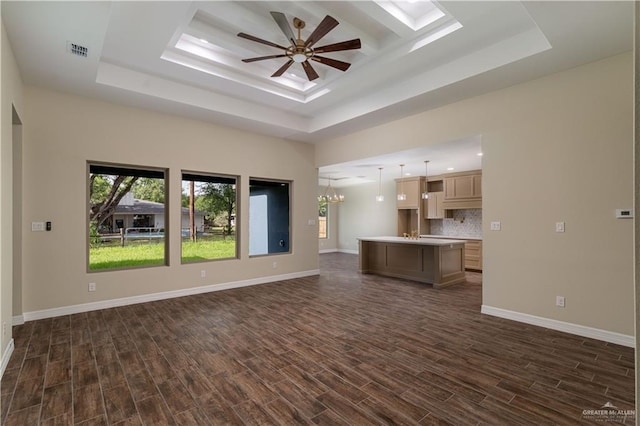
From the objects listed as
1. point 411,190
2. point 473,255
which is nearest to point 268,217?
point 411,190

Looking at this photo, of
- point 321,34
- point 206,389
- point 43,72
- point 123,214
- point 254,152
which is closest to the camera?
point 206,389

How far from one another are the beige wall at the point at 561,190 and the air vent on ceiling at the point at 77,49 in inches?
190

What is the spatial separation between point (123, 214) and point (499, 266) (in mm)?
5856

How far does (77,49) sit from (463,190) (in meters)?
8.42

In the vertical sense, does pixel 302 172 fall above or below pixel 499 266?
above

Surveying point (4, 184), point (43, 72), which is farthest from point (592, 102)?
A: point (43, 72)

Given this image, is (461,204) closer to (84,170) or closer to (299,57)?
(299,57)

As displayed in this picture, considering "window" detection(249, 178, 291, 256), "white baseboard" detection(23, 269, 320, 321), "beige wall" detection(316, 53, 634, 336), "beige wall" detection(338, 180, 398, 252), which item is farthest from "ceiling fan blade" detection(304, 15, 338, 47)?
"beige wall" detection(338, 180, 398, 252)

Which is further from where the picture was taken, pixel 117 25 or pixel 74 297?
pixel 74 297

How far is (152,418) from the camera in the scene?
2.03 m

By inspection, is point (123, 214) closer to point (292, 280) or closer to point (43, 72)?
point (43, 72)

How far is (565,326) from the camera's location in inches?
141

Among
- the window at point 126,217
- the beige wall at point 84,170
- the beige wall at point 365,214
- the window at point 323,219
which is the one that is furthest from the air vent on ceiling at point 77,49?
the window at point 323,219

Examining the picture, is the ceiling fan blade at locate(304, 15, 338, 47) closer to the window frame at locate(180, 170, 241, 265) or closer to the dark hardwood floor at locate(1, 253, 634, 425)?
the dark hardwood floor at locate(1, 253, 634, 425)
